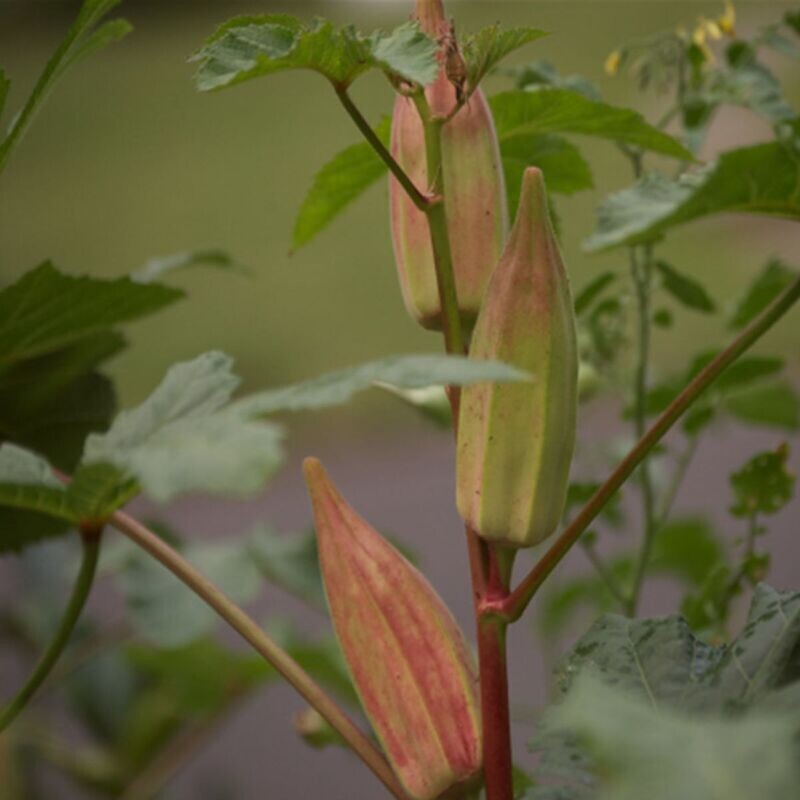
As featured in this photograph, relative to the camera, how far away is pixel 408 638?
36 cm

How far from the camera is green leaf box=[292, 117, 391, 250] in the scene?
42 centimetres

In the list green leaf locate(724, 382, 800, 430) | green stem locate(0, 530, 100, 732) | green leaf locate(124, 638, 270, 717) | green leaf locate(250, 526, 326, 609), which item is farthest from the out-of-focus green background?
green stem locate(0, 530, 100, 732)

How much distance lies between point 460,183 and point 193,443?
0.41 feet

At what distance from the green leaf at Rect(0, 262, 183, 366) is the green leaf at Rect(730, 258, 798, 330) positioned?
0.27m

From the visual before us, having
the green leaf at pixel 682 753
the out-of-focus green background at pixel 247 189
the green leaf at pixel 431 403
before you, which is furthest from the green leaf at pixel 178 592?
the out-of-focus green background at pixel 247 189

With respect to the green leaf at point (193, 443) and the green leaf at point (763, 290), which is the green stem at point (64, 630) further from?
the green leaf at point (763, 290)

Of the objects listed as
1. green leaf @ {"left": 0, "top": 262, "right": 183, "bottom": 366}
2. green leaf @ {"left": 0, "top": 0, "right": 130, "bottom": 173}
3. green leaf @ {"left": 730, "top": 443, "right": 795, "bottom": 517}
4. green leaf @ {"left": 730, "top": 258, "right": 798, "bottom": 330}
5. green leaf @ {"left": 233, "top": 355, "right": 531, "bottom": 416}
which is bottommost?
green leaf @ {"left": 730, "top": 443, "right": 795, "bottom": 517}

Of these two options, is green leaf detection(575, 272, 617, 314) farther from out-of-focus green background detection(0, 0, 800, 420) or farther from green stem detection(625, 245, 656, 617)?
out-of-focus green background detection(0, 0, 800, 420)

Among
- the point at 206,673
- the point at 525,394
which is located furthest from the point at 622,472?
the point at 206,673

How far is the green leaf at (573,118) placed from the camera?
38 centimetres

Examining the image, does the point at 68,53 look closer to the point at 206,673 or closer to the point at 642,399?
the point at 642,399

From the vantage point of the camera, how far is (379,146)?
325mm

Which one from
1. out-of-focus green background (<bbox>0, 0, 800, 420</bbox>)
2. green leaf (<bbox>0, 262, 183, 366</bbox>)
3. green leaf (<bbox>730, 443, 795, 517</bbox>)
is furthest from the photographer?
out-of-focus green background (<bbox>0, 0, 800, 420</bbox>)

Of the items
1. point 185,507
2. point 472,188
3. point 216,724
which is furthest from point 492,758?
point 185,507
